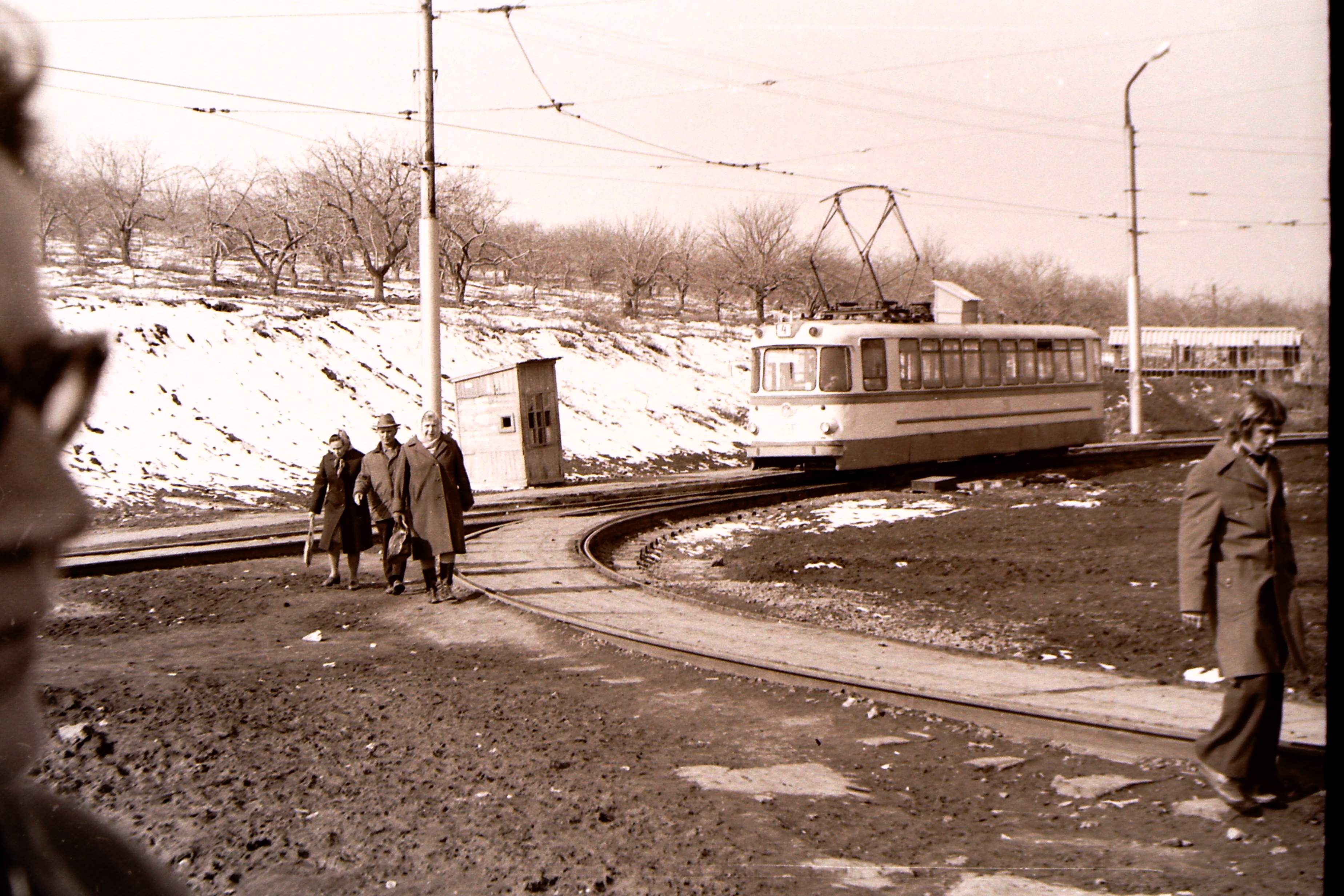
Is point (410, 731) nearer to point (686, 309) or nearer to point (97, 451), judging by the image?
point (97, 451)

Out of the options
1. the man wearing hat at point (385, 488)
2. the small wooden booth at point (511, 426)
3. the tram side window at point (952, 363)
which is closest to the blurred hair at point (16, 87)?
the man wearing hat at point (385, 488)

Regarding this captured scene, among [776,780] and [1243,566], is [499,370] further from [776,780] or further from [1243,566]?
[1243,566]

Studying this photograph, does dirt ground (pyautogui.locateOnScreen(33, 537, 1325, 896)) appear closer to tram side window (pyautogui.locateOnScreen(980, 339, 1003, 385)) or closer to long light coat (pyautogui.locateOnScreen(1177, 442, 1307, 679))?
long light coat (pyautogui.locateOnScreen(1177, 442, 1307, 679))

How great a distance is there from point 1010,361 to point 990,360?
35.9 inches

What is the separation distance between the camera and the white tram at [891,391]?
847 inches

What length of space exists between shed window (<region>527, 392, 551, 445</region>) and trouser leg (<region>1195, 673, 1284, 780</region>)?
62.0 ft

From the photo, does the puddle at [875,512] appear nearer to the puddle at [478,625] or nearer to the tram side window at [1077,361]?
the puddle at [478,625]

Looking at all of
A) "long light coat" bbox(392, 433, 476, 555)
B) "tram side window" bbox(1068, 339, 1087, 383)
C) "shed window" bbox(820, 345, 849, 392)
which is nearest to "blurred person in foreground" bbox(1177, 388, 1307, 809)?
"long light coat" bbox(392, 433, 476, 555)

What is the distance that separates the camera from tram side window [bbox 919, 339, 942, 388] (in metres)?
22.5

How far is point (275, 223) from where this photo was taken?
37.4 meters

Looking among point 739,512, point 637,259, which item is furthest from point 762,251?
point 739,512

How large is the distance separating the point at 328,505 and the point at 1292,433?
32.4 feet

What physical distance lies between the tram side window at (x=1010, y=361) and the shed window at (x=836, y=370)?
14.9 ft

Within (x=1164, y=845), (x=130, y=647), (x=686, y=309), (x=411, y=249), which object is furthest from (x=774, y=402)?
(x=686, y=309)
